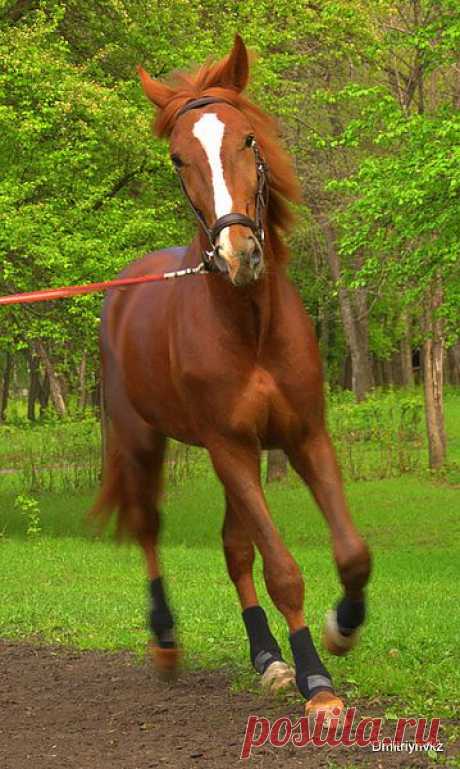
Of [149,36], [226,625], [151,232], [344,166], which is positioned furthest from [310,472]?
[344,166]

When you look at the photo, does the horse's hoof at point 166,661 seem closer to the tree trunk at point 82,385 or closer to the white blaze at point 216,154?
the white blaze at point 216,154

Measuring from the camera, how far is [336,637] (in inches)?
231

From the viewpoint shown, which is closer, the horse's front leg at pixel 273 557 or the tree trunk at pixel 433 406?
the horse's front leg at pixel 273 557

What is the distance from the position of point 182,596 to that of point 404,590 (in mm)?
2507

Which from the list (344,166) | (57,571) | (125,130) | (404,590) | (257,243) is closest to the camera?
(257,243)

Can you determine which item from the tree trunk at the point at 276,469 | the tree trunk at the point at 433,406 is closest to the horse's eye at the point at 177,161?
the tree trunk at the point at 276,469

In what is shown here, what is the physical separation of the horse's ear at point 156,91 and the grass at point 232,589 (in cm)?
304

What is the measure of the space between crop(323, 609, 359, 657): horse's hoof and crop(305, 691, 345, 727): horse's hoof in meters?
0.35

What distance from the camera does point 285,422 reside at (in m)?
5.61

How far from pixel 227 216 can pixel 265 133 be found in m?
0.79

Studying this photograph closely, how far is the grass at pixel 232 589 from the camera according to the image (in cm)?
707

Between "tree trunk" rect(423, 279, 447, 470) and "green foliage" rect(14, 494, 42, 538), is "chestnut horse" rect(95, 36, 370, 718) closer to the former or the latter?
"green foliage" rect(14, 494, 42, 538)

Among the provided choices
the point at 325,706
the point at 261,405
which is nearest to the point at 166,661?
the point at 325,706

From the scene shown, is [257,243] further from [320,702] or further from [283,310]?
[320,702]
